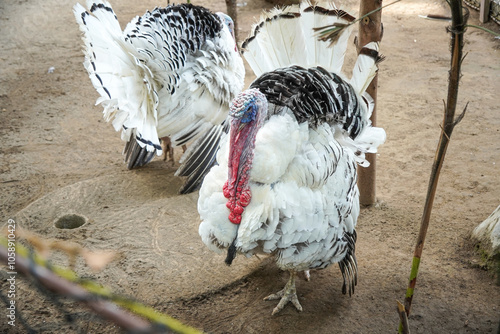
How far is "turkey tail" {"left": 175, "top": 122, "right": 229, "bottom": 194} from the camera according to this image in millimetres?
5211

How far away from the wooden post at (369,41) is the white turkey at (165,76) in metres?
1.54

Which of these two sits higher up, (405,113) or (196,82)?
(196,82)

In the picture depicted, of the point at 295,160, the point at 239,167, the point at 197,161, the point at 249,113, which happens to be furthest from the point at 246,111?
the point at 197,161

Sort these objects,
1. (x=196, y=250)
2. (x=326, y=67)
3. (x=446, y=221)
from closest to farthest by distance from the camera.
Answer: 1. (x=326, y=67)
2. (x=196, y=250)
3. (x=446, y=221)

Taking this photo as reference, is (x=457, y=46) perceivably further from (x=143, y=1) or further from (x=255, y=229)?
(x=143, y=1)

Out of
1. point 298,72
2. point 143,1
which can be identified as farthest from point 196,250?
point 143,1

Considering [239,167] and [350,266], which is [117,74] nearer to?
[239,167]

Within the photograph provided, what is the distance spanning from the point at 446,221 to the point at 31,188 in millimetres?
4207

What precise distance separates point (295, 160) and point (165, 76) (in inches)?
80.8

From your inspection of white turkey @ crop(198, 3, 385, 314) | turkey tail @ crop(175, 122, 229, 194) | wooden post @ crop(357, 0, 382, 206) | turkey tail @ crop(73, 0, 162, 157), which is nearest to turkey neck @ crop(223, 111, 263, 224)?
white turkey @ crop(198, 3, 385, 314)

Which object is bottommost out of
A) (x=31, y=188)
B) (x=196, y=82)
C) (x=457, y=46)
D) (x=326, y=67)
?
(x=31, y=188)

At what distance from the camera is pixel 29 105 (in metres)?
7.09

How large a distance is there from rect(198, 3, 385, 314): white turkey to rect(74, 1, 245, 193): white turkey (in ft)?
4.08

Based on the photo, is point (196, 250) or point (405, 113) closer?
point (196, 250)
